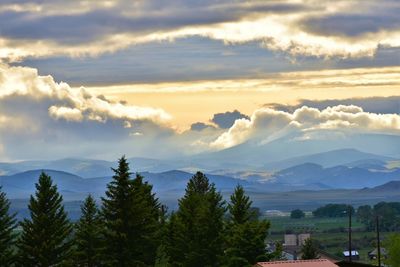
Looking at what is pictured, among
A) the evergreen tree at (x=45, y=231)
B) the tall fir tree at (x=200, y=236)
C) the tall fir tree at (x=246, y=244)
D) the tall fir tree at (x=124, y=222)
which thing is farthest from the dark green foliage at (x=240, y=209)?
the evergreen tree at (x=45, y=231)

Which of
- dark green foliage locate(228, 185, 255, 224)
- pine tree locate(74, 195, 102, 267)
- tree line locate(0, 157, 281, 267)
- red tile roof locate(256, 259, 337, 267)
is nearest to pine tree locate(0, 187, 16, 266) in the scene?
tree line locate(0, 157, 281, 267)

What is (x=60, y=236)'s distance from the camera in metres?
78.0

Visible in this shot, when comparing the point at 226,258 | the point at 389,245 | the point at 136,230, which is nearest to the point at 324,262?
the point at 226,258

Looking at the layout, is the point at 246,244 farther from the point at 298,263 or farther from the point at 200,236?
the point at 298,263

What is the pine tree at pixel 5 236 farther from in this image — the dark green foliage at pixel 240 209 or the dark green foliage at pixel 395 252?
the dark green foliage at pixel 395 252

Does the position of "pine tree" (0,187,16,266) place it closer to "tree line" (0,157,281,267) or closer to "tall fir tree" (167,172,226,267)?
"tree line" (0,157,281,267)

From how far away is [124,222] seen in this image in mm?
82250

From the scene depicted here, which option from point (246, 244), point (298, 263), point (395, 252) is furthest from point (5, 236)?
point (395, 252)

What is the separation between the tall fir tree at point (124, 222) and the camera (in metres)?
81.6

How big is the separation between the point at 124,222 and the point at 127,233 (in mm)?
1025

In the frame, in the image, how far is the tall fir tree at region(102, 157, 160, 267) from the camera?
8156 cm

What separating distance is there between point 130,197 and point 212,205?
55.3 feet

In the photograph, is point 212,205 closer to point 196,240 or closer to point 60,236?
point 196,240

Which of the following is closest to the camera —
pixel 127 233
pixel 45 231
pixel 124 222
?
pixel 45 231
